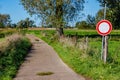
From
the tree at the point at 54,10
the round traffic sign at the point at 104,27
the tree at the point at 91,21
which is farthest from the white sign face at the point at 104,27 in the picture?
the tree at the point at 91,21

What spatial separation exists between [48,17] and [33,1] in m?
3.03

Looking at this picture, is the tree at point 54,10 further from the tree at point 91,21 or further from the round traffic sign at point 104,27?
the tree at point 91,21

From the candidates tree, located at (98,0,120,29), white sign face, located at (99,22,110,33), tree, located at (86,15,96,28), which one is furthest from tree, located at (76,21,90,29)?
white sign face, located at (99,22,110,33)

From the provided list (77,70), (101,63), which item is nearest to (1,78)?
(77,70)

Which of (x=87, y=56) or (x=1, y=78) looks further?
(x=87, y=56)

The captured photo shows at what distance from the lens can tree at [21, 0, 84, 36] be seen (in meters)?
47.3

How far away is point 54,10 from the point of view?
47938mm

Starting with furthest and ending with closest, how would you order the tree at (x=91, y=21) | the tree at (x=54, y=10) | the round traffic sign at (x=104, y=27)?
the tree at (x=91, y=21)
the tree at (x=54, y=10)
the round traffic sign at (x=104, y=27)

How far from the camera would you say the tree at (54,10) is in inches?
1863

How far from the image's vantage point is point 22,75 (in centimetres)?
1360

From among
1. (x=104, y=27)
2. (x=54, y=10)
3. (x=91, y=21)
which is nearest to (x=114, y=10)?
(x=54, y=10)

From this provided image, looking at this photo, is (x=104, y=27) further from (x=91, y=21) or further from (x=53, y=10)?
(x=91, y=21)

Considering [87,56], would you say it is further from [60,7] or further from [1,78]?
[60,7]

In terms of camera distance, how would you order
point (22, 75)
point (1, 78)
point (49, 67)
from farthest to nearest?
point (49, 67), point (22, 75), point (1, 78)
